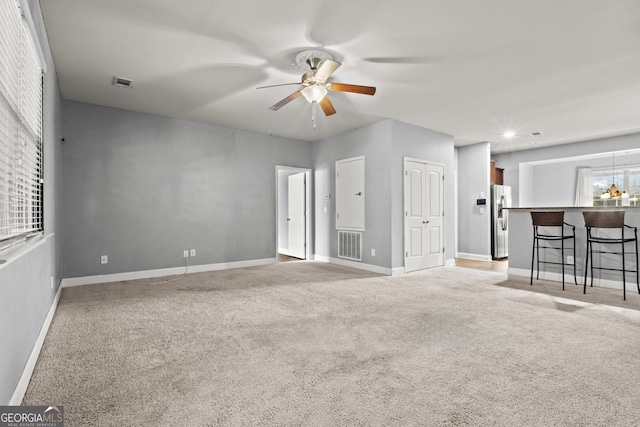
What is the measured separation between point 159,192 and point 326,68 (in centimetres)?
362

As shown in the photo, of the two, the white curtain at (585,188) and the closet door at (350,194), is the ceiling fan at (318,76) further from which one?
the white curtain at (585,188)

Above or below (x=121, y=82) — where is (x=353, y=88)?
below

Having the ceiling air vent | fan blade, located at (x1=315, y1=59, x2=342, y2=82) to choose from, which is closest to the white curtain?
fan blade, located at (x1=315, y1=59, x2=342, y2=82)

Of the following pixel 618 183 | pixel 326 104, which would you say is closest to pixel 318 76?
pixel 326 104

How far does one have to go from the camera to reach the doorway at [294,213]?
7318 millimetres

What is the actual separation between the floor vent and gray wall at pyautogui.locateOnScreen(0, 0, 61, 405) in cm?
449

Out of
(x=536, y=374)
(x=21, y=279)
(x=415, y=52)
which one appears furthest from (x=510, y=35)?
(x=21, y=279)

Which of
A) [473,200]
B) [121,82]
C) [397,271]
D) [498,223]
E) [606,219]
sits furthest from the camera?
→ [473,200]

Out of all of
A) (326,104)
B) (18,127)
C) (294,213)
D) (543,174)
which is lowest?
(294,213)

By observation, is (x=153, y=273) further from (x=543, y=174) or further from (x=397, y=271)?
(x=543, y=174)

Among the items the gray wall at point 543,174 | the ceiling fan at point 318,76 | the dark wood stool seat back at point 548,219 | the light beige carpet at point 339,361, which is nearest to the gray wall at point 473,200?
the gray wall at point 543,174

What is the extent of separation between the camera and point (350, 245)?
6398 mm

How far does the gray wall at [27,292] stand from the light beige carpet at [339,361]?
0.25m

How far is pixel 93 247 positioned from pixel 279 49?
155 inches
